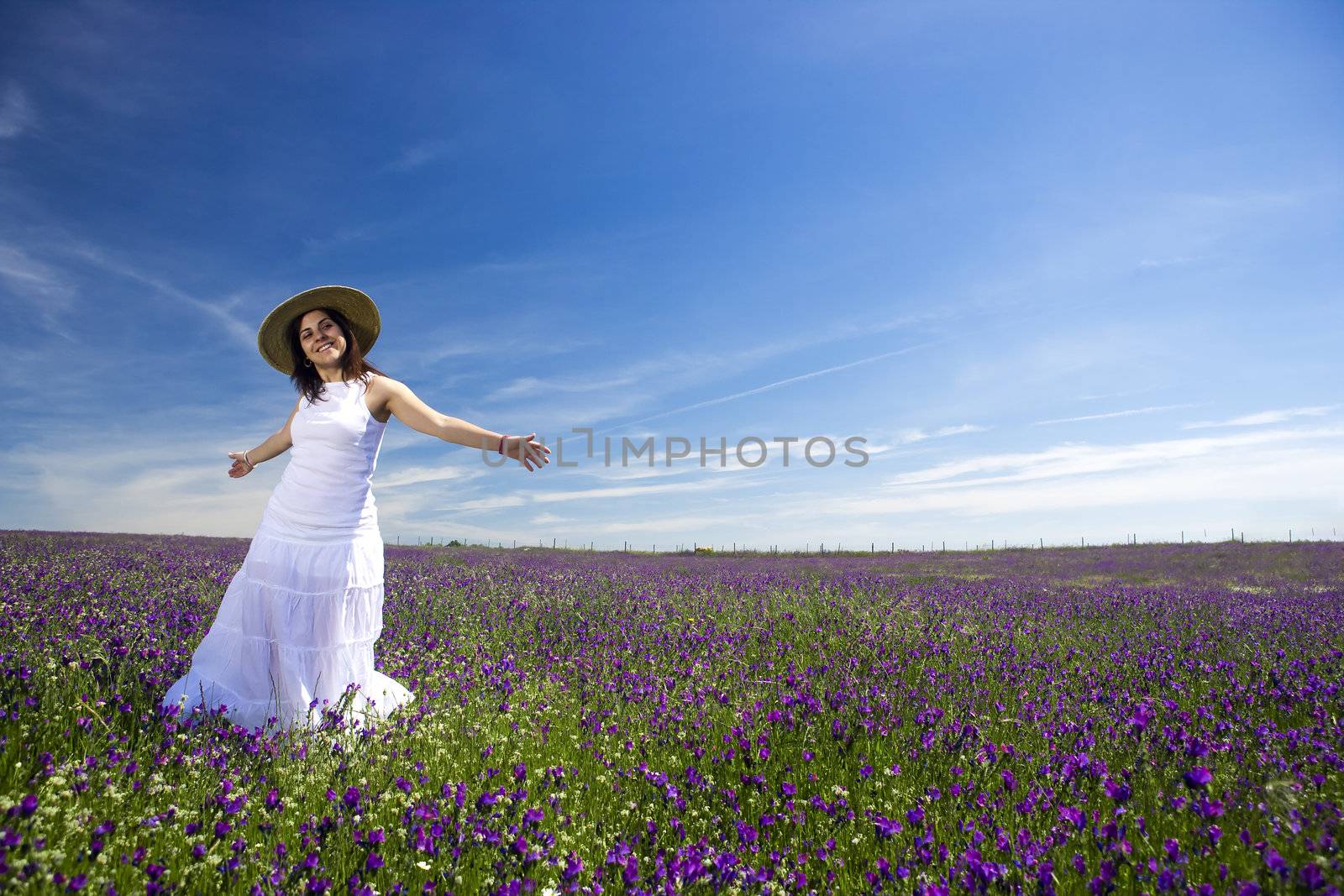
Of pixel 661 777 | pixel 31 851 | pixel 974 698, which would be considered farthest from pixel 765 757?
pixel 31 851

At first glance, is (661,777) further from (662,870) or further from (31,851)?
(31,851)

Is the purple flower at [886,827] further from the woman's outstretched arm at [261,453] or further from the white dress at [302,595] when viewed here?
the woman's outstretched arm at [261,453]

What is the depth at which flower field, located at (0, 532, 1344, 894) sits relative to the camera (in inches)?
89.0

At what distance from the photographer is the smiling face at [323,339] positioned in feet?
14.0

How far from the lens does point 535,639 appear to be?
666 cm

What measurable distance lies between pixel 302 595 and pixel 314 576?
0.13 m

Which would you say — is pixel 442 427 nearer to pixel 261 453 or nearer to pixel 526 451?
pixel 526 451

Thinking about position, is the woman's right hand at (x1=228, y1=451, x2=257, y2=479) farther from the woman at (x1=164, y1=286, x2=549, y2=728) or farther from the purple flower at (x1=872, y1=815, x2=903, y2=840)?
the purple flower at (x1=872, y1=815, x2=903, y2=840)

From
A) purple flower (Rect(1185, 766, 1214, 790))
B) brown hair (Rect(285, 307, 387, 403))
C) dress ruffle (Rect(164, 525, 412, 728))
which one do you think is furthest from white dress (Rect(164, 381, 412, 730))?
purple flower (Rect(1185, 766, 1214, 790))

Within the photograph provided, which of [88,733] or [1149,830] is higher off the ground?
[88,733]

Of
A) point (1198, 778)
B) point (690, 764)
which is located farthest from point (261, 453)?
point (1198, 778)

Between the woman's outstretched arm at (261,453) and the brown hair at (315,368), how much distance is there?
0.30 meters

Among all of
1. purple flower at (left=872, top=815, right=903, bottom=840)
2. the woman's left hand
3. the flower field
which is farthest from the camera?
the woman's left hand

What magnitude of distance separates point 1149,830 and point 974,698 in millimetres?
1908
